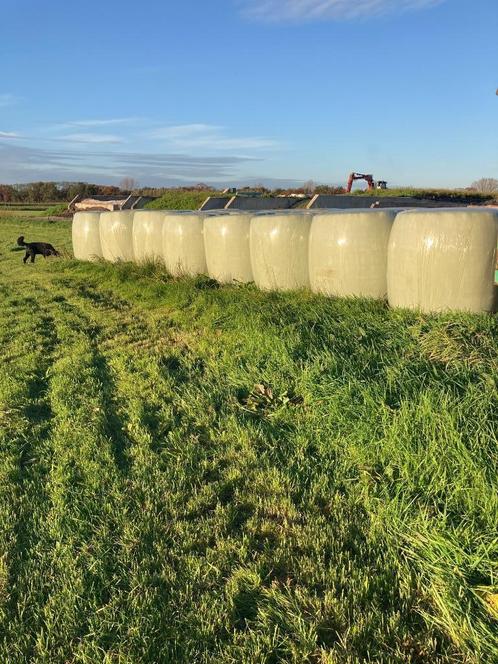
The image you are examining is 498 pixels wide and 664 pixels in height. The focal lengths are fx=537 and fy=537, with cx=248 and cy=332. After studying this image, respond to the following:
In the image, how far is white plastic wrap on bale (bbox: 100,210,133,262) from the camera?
10.9 m

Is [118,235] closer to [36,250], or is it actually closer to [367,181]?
[36,250]

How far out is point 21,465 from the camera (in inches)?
138

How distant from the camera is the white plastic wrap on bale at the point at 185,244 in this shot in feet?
28.7

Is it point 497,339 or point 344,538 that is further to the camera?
point 497,339

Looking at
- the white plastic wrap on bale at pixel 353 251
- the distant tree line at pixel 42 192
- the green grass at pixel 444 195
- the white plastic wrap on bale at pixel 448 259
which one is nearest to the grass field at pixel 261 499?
the white plastic wrap on bale at pixel 448 259

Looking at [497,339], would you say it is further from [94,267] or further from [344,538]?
Answer: [94,267]

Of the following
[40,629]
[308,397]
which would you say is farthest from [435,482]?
[40,629]

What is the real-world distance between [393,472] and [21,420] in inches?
109

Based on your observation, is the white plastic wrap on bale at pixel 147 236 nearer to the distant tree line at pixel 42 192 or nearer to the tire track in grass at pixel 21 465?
the tire track in grass at pixel 21 465

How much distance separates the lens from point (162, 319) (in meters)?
7.05

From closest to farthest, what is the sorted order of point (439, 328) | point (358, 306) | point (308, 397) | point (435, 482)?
point (435, 482), point (308, 397), point (439, 328), point (358, 306)

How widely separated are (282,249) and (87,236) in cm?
646

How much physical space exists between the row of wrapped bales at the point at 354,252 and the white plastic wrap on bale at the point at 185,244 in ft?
0.05

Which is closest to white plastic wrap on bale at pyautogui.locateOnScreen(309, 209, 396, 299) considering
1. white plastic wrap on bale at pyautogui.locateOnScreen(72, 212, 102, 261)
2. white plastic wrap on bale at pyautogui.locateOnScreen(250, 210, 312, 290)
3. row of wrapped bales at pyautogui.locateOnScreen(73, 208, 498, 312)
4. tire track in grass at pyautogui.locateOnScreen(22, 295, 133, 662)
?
row of wrapped bales at pyautogui.locateOnScreen(73, 208, 498, 312)
